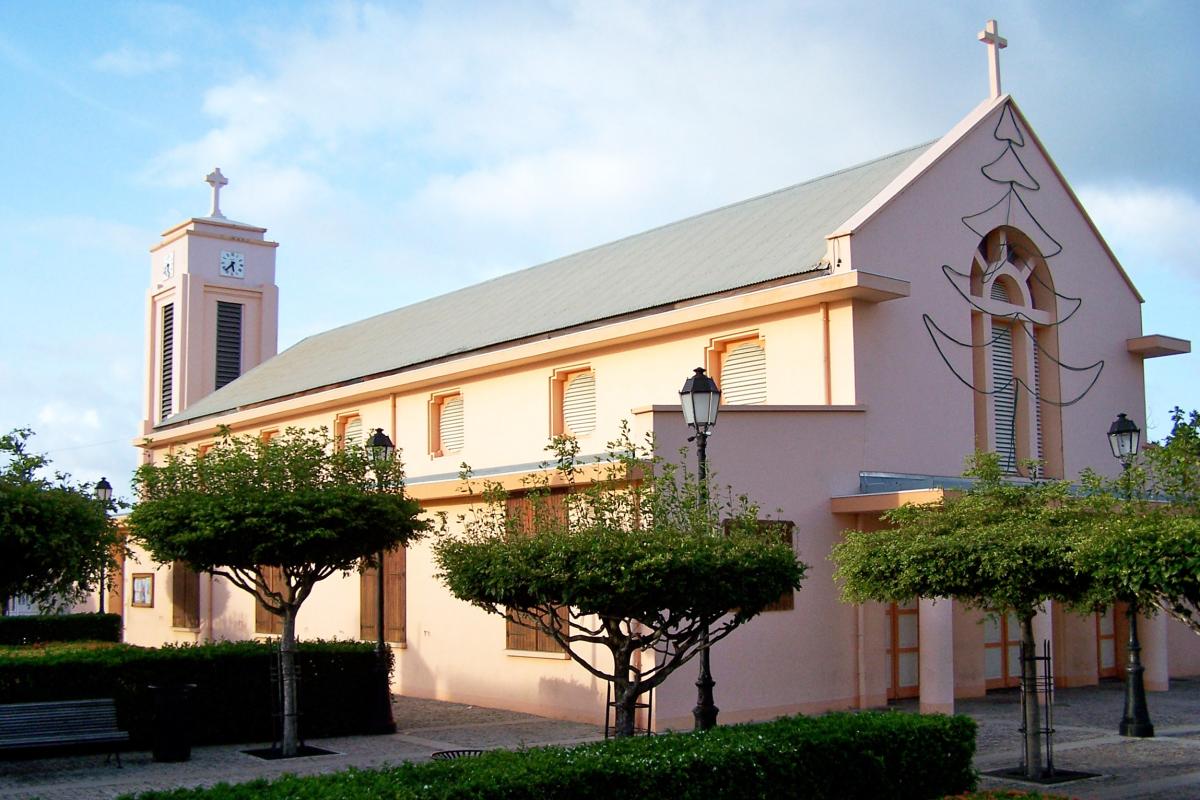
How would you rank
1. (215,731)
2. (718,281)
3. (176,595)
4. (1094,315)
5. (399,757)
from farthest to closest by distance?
(176,595) < (1094,315) < (718,281) < (215,731) < (399,757)

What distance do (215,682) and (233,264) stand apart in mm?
28796

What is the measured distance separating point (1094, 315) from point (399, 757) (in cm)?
1632

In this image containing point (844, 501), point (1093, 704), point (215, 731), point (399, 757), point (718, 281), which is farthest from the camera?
point (718, 281)

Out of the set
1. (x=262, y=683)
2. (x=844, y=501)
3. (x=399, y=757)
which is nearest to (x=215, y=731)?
(x=262, y=683)

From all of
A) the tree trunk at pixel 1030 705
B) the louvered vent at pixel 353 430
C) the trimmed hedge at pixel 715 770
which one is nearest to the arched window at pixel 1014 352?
the tree trunk at pixel 1030 705

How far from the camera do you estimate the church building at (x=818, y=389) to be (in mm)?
18406

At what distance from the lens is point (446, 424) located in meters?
27.4

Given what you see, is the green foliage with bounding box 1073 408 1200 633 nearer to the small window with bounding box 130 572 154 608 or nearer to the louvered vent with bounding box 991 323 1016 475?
the louvered vent with bounding box 991 323 1016 475

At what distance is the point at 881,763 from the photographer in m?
10.6

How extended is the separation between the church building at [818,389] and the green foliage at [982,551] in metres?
4.01

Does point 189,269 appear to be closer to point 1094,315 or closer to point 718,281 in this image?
point 718,281

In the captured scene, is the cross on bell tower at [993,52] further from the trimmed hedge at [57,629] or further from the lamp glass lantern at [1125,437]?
the trimmed hedge at [57,629]

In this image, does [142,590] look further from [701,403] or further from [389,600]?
[701,403]

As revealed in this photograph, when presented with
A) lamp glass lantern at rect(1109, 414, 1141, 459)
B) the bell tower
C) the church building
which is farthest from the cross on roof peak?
lamp glass lantern at rect(1109, 414, 1141, 459)
